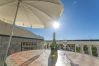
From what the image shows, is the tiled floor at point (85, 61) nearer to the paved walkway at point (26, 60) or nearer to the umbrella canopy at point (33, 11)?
the paved walkway at point (26, 60)

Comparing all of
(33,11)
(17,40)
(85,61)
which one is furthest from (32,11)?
(17,40)

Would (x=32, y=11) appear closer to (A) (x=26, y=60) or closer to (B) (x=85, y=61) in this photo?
(A) (x=26, y=60)

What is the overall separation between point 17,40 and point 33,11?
428 centimetres

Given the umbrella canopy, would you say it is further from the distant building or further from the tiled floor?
the distant building

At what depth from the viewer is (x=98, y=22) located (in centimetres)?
1171

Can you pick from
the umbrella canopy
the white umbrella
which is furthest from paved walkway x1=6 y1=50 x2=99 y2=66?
the umbrella canopy

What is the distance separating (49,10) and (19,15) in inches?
34.6

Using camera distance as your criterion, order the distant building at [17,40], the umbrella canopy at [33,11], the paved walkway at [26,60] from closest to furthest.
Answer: the paved walkway at [26,60] → the umbrella canopy at [33,11] → the distant building at [17,40]

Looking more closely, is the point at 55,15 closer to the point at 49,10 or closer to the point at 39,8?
the point at 49,10

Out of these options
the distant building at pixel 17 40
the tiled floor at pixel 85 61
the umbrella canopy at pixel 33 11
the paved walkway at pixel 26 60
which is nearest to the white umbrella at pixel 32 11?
the umbrella canopy at pixel 33 11

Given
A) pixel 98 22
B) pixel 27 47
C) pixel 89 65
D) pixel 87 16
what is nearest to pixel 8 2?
pixel 89 65

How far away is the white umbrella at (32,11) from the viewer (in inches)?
108

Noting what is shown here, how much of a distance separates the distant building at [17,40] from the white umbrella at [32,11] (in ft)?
9.59

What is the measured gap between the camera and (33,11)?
123 inches
